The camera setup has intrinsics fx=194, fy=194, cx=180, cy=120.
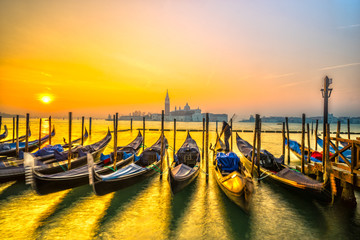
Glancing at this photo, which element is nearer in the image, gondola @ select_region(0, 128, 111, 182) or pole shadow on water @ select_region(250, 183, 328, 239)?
pole shadow on water @ select_region(250, 183, 328, 239)

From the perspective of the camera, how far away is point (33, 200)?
18.6 feet

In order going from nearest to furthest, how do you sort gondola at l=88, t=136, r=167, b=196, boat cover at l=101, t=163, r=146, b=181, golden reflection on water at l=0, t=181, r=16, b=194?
gondola at l=88, t=136, r=167, b=196, boat cover at l=101, t=163, r=146, b=181, golden reflection on water at l=0, t=181, r=16, b=194

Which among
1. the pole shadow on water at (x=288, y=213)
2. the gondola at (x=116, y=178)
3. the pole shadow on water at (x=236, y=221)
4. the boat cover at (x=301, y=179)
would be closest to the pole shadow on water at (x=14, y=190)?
the gondola at (x=116, y=178)

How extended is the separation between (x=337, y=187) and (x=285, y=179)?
129 cm

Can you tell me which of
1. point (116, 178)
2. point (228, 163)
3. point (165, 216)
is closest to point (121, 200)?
point (116, 178)

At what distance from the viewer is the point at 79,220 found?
4730 mm

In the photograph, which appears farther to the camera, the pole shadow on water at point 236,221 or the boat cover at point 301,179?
the boat cover at point 301,179

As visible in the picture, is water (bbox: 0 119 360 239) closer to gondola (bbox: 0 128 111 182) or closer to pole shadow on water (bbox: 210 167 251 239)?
pole shadow on water (bbox: 210 167 251 239)

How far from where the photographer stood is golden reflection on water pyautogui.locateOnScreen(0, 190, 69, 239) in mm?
4198

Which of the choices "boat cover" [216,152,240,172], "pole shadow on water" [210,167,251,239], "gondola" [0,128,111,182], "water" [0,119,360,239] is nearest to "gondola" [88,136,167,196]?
"water" [0,119,360,239]

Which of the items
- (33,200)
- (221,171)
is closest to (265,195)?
(221,171)

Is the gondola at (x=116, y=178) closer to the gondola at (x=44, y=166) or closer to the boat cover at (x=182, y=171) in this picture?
the boat cover at (x=182, y=171)

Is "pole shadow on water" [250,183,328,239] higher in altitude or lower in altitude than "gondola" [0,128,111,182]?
lower

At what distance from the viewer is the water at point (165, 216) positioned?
4270mm
